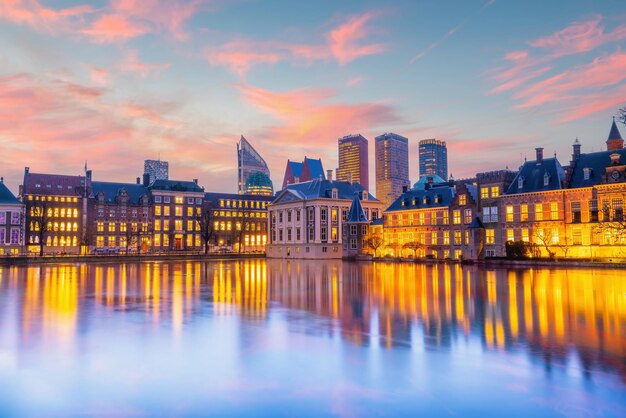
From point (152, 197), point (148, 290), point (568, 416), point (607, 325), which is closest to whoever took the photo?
point (568, 416)

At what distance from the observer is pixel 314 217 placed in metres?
103

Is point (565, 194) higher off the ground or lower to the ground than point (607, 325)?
higher

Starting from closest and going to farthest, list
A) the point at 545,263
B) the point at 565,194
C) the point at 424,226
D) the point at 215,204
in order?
1. the point at 545,263
2. the point at 565,194
3. the point at 424,226
4. the point at 215,204

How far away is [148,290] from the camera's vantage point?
33469 mm

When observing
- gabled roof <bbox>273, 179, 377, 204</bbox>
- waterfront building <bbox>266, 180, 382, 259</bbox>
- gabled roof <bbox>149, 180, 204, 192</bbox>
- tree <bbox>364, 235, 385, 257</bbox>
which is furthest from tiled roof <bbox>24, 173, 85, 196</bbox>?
tree <bbox>364, 235, 385, 257</bbox>

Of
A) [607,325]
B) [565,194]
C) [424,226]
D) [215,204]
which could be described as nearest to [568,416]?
[607,325]

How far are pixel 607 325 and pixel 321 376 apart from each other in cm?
1223

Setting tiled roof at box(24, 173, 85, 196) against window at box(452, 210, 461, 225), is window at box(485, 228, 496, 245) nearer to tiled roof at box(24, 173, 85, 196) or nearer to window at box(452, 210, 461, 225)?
window at box(452, 210, 461, 225)

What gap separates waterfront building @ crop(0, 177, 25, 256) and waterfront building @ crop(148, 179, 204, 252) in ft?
96.0

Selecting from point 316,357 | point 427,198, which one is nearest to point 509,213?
point 427,198

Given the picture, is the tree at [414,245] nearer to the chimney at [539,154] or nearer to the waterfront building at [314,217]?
the waterfront building at [314,217]

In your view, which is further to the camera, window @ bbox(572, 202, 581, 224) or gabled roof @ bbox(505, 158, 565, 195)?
gabled roof @ bbox(505, 158, 565, 195)

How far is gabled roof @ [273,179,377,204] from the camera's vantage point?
346 feet

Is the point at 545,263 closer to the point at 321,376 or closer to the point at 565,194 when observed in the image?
the point at 565,194
